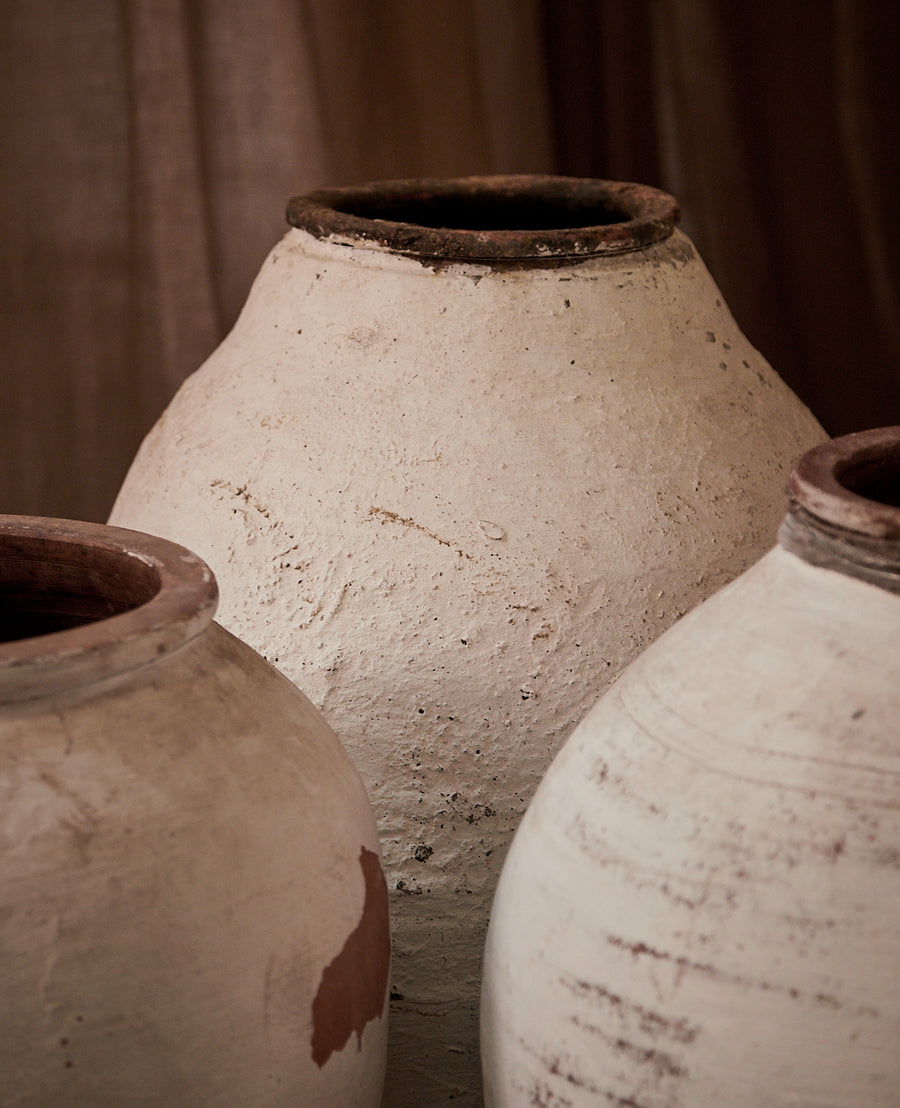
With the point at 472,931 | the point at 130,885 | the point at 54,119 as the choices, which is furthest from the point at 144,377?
the point at 130,885

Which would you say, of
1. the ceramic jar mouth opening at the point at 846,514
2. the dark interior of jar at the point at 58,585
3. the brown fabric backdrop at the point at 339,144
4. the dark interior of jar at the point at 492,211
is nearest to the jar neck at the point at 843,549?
the ceramic jar mouth opening at the point at 846,514

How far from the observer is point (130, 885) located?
765 mm

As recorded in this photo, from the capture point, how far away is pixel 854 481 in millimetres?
905

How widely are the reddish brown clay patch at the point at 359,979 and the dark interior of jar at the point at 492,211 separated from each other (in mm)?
845

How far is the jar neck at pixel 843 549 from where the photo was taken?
0.78 m

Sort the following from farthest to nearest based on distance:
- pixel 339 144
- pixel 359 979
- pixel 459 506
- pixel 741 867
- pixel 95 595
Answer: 1. pixel 339 144
2. pixel 459 506
3. pixel 95 595
4. pixel 359 979
5. pixel 741 867

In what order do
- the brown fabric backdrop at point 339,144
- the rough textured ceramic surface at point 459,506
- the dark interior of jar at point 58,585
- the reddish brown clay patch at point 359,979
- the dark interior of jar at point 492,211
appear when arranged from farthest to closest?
the brown fabric backdrop at point 339,144 < the dark interior of jar at point 492,211 < the rough textured ceramic surface at point 459,506 < the dark interior of jar at point 58,585 < the reddish brown clay patch at point 359,979

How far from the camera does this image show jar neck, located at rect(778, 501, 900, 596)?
0.78 m

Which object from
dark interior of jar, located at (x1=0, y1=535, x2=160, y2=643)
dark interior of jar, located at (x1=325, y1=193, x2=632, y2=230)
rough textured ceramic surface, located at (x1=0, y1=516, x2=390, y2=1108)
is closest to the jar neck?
rough textured ceramic surface, located at (x1=0, y1=516, x2=390, y2=1108)

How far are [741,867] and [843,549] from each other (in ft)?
0.63

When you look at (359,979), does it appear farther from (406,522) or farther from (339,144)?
(339,144)

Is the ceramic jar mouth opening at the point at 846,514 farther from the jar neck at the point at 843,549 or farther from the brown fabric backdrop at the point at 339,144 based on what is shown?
the brown fabric backdrop at the point at 339,144

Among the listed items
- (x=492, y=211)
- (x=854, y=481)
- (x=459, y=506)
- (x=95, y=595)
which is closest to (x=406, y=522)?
(x=459, y=506)

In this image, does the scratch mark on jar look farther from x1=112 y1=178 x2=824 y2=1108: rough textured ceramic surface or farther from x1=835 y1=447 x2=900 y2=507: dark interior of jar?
x1=835 y1=447 x2=900 y2=507: dark interior of jar
